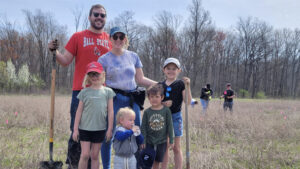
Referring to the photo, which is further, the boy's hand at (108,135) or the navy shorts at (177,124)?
the navy shorts at (177,124)

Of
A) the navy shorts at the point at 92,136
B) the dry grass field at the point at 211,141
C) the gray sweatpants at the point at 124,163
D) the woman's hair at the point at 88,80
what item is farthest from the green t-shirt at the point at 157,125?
the dry grass field at the point at 211,141

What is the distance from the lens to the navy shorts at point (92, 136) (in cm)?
245

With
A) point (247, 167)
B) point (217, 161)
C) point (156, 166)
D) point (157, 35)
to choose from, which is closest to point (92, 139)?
point (156, 166)

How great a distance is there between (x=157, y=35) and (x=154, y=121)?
115ft

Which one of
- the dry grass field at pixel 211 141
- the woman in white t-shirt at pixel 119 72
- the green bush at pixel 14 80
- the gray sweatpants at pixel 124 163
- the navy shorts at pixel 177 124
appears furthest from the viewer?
the green bush at pixel 14 80

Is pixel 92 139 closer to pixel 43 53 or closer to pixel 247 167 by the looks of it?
pixel 247 167

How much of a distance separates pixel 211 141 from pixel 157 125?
2.81m

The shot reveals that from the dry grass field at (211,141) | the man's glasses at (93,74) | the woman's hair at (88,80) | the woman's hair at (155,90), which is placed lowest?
the dry grass field at (211,141)

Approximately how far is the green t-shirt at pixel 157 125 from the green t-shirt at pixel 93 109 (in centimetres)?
58

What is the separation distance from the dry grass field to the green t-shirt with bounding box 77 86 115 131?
1.56 metres

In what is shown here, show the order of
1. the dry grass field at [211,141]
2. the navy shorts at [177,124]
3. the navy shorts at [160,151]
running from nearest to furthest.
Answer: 1. the navy shorts at [160,151]
2. the navy shorts at [177,124]
3. the dry grass field at [211,141]

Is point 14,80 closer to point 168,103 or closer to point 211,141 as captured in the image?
point 211,141

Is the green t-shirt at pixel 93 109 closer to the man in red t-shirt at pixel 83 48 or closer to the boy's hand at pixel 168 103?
the man in red t-shirt at pixel 83 48

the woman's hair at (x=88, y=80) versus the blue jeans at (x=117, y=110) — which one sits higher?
the woman's hair at (x=88, y=80)
